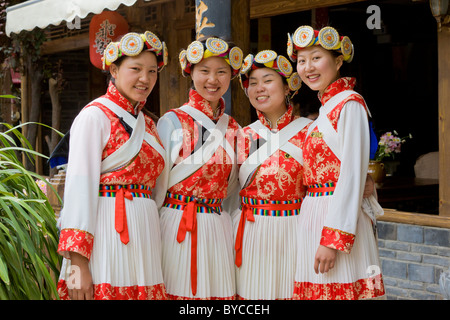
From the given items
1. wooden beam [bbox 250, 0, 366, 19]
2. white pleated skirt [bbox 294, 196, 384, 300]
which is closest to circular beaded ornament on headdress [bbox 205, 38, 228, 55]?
white pleated skirt [bbox 294, 196, 384, 300]

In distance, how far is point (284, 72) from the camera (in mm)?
3164

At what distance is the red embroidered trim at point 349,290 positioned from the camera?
282 centimetres

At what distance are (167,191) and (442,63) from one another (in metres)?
2.62

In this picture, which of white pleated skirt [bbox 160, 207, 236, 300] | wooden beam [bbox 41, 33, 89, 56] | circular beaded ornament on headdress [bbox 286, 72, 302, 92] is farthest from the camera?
wooden beam [bbox 41, 33, 89, 56]

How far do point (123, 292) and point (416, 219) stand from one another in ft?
9.47

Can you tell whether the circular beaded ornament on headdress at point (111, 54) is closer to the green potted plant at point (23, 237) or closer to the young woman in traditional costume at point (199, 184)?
the young woman in traditional costume at point (199, 184)

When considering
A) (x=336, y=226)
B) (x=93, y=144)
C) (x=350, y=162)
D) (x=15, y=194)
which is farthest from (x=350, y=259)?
(x=15, y=194)

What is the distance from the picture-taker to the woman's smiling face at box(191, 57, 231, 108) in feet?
10.3

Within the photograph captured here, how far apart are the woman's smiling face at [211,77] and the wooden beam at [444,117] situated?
2192 millimetres

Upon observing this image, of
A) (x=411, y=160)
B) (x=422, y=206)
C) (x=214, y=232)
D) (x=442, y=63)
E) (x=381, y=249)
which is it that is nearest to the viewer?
(x=214, y=232)

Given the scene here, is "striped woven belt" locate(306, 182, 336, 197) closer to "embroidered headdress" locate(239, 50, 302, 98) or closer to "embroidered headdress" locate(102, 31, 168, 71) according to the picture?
"embroidered headdress" locate(239, 50, 302, 98)

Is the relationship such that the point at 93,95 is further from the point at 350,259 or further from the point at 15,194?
the point at 350,259

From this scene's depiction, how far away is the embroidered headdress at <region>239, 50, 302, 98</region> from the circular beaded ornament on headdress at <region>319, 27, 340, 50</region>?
0.28 m

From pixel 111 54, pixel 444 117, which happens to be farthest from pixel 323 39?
pixel 444 117
